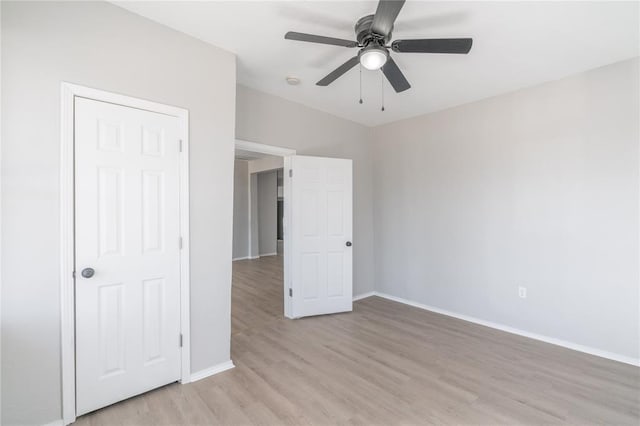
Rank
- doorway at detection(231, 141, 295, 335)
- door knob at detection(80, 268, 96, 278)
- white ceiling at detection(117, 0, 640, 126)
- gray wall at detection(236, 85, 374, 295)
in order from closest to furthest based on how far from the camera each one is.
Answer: door knob at detection(80, 268, 96, 278) → white ceiling at detection(117, 0, 640, 126) → gray wall at detection(236, 85, 374, 295) → doorway at detection(231, 141, 295, 335)

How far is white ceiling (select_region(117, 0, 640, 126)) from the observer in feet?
6.73

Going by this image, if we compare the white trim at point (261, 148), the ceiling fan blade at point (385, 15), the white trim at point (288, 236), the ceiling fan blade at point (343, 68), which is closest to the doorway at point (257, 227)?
the white trim at point (288, 236)

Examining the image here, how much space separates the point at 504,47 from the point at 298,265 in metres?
3.10

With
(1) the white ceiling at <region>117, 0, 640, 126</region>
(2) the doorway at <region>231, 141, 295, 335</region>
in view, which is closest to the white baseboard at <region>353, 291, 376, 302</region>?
(2) the doorway at <region>231, 141, 295, 335</region>

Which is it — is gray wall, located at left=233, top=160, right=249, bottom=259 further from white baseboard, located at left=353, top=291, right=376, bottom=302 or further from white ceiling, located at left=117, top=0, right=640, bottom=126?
white ceiling, located at left=117, top=0, right=640, bottom=126

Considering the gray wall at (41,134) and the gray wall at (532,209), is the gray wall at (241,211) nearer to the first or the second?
the gray wall at (532,209)

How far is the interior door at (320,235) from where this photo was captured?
150 inches

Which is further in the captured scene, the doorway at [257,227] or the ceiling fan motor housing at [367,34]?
the doorway at [257,227]

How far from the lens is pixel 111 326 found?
2.07m

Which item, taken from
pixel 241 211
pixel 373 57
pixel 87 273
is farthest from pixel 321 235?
pixel 241 211

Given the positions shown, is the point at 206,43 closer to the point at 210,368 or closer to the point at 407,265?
the point at 210,368

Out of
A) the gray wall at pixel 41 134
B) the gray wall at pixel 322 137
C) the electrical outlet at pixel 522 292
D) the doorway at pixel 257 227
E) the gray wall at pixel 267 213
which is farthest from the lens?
the gray wall at pixel 267 213

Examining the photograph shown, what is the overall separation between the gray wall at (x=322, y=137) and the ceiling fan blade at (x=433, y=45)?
2.01 metres

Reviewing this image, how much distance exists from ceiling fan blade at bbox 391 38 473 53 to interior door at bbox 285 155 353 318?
2067 mm
